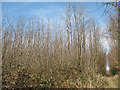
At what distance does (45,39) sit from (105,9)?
2.90 metres

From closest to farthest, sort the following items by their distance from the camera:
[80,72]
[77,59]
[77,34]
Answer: [80,72]
[77,59]
[77,34]

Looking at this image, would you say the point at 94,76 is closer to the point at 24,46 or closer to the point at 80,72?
the point at 80,72

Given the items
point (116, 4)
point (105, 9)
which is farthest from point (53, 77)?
point (116, 4)

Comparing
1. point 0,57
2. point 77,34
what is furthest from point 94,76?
point 0,57

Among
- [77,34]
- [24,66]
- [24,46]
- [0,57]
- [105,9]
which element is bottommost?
[24,66]

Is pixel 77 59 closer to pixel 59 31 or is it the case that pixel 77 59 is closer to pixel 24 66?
pixel 59 31

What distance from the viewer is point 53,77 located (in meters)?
4.63

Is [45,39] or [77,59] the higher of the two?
[45,39]

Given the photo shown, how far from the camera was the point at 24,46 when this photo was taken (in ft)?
15.5

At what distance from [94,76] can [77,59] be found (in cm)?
Answer: 132

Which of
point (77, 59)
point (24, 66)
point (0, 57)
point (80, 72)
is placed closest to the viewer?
point (0, 57)

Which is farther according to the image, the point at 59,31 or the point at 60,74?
the point at 59,31

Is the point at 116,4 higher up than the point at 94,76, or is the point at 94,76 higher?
the point at 116,4

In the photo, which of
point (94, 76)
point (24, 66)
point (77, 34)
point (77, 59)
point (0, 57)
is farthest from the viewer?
point (77, 34)
